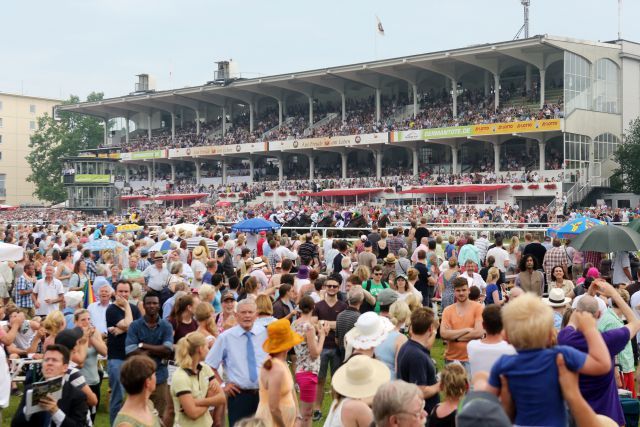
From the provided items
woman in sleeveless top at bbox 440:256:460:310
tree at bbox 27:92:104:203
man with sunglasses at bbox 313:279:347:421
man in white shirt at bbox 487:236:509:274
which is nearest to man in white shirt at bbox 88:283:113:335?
man with sunglasses at bbox 313:279:347:421

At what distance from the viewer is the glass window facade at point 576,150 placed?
46062 mm

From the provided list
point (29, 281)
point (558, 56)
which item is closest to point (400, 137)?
point (558, 56)

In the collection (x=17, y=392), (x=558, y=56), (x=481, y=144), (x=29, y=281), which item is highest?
(x=558, y=56)

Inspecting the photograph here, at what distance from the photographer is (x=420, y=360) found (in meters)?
5.59

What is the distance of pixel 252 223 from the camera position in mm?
20469

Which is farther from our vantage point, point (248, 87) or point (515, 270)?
point (248, 87)

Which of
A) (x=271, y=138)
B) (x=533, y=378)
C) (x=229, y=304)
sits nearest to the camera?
(x=533, y=378)

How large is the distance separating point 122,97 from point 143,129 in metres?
6.31

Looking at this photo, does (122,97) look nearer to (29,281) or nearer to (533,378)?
(29,281)

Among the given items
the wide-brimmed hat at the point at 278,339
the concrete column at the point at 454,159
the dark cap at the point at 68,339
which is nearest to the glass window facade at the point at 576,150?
the concrete column at the point at 454,159

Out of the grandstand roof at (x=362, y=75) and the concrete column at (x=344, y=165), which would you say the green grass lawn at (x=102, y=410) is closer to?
the grandstand roof at (x=362, y=75)

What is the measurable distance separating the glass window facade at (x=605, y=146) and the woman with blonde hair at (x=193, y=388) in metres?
46.3

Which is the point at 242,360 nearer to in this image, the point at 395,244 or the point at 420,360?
the point at 420,360

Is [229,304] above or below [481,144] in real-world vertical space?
below
